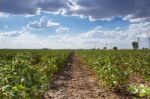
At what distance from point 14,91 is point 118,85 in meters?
8.44

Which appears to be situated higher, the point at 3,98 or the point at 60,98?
the point at 3,98

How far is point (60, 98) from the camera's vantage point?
11.7 m

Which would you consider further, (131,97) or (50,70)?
(50,70)

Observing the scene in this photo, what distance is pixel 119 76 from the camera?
13.7 meters

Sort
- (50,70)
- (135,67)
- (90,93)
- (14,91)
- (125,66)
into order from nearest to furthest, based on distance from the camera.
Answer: (14,91)
(90,93)
(50,70)
(135,67)
(125,66)

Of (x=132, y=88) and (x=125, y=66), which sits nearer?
(x=132, y=88)


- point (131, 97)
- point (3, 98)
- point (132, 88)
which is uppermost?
point (132, 88)

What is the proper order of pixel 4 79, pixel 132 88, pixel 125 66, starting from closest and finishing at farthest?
pixel 132 88
pixel 4 79
pixel 125 66

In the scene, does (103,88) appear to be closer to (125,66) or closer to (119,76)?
(119,76)

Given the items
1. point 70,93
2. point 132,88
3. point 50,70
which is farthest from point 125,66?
point 132,88

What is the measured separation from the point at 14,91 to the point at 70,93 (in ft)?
22.3

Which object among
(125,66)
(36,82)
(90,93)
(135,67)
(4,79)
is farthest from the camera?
(125,66)

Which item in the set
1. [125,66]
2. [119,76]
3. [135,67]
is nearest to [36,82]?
[119,76]

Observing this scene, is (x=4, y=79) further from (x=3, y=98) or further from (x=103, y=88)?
(x=103, y=88)
